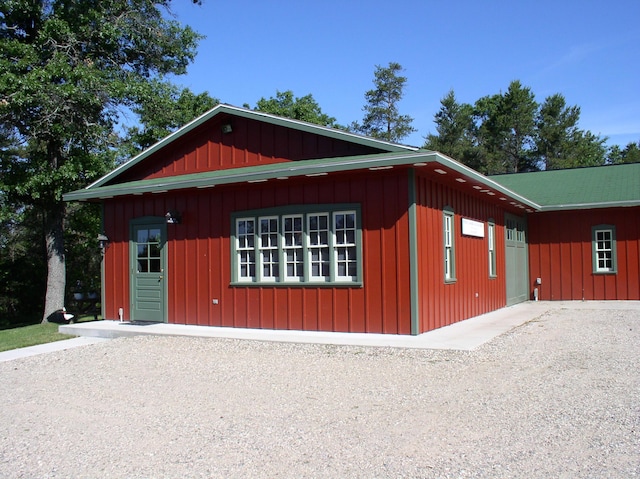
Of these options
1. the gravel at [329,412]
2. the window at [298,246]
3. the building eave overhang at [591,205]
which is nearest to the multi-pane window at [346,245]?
the window at [298,246]

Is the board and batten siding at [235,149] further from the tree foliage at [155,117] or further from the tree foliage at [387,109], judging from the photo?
the tree foliage at [387,109]

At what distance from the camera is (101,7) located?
1741 cm

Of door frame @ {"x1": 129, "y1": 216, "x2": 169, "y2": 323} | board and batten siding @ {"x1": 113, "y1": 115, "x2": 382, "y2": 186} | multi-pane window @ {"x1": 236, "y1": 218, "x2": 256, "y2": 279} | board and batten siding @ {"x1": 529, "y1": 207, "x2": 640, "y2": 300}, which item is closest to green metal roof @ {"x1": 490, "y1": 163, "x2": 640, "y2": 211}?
board and batten siding @ {"x1": 529, "y1": 207, "x2": 640, "y2": 300}

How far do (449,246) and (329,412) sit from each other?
256 inches

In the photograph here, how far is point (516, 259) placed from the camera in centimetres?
1662

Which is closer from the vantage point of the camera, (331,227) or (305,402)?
(305,402)

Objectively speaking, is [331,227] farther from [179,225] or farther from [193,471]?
[193,471]

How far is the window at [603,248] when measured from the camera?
16547 mm

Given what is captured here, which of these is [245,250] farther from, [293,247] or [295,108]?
[295,108]

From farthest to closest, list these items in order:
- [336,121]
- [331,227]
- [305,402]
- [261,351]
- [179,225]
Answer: [336,121] < [179,225] < [331,227] < [261,351] < [305,402]

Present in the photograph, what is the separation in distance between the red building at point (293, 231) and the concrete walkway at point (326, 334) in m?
0.30

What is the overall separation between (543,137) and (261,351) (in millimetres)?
40214

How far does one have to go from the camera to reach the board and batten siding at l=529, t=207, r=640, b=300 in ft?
53.6

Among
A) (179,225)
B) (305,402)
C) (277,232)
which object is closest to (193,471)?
(305,402)
